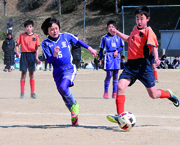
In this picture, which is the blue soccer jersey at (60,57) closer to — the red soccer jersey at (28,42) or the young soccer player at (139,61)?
the young soccer player at (139,61)

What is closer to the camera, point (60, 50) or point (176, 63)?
point (60, 50)

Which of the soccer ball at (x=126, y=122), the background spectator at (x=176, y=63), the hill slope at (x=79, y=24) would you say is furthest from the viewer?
the hill slope at (x=79, y=24)

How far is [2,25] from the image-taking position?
55406 millimetres

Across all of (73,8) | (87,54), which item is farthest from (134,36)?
(73,8)

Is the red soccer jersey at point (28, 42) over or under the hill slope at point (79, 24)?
under

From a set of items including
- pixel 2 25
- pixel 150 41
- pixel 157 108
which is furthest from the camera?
pixel 2 25

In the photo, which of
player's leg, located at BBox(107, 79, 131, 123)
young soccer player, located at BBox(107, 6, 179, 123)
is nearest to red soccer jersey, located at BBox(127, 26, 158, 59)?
young soccer player, located at BBox(107, 6, 179, 123)

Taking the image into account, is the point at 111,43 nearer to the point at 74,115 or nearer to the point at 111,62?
the point at 111,62

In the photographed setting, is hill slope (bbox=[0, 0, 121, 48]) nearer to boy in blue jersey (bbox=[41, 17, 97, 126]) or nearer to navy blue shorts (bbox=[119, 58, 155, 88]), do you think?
boy in blue jersey (bbox=[41, 17, 97, 126])

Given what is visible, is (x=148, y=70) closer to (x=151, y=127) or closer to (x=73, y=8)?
(x=151, y=127)

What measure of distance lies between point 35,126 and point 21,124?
12.6 inches

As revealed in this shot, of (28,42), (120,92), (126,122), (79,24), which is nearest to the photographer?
(126,122)

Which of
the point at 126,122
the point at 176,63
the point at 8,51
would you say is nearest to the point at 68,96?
the point at 126,122

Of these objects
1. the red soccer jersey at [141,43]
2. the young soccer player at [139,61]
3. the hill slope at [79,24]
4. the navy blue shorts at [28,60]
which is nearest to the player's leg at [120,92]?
the young soccer player at [139,61]
